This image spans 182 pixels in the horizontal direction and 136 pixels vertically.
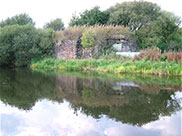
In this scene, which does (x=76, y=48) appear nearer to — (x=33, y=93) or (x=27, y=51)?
(x=27, y=51)

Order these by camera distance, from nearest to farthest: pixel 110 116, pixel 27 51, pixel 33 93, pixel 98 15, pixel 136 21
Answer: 1. pixel 110 116
2. pixel 33 93
3. pixel 27 51
4. pixel 136 21
5. pixel 98 15

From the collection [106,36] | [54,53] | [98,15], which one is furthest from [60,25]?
[106,36]

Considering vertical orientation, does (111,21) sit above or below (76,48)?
above

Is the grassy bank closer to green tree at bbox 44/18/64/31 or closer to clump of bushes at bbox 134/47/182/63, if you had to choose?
clump of bushes at bbox 134/47/182/63

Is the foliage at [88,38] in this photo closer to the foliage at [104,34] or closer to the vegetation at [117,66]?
the foliage at [104,34]

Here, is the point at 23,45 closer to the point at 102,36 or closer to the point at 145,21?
the point at 102,36

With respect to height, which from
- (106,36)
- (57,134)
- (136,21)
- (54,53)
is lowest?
(57,134)

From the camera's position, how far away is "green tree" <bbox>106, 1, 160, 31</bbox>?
26730mm

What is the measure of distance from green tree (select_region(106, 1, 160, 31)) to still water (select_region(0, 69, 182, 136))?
18181 mm

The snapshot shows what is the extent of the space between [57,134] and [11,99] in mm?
4006

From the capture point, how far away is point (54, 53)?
24.3 m

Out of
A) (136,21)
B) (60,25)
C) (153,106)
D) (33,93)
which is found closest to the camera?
(153,106)

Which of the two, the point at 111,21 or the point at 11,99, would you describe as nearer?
the point at 11,99

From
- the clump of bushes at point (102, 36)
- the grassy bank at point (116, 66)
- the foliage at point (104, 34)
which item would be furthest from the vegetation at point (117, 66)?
the foliage at point (104, 34)
